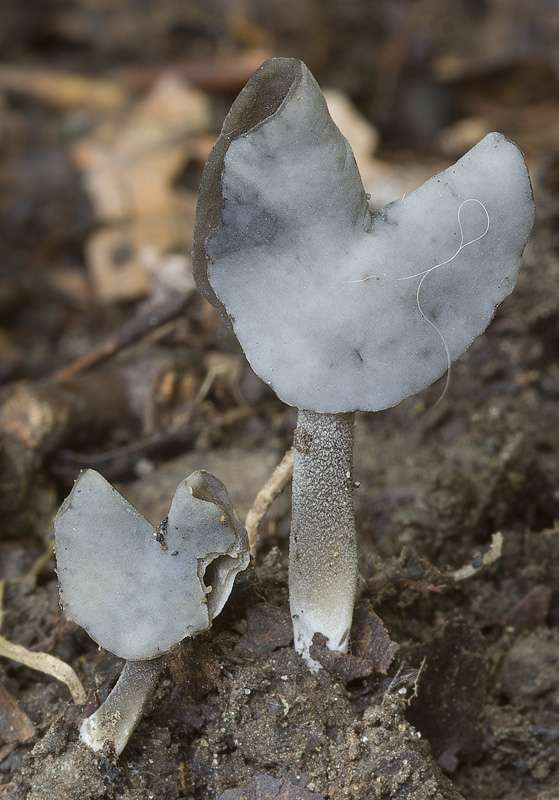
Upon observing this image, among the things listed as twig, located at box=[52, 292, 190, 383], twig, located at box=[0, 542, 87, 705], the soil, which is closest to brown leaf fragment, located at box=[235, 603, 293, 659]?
the soil

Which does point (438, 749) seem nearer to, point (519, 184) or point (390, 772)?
point (390, 772)

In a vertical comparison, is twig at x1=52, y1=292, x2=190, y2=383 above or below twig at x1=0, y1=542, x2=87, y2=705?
below

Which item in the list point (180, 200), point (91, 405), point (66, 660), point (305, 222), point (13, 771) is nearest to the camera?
point (305, 222)

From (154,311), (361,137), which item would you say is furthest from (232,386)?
(361,137)

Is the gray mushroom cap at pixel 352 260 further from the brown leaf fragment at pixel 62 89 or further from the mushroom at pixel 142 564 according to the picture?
the brown leaf fragment at pixel 62 89

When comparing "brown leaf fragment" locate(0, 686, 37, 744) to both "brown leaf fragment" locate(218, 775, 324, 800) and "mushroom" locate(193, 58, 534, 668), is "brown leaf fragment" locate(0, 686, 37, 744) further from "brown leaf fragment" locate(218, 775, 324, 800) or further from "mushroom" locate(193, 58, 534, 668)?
"mushroom" locate(193, 58, 534, 668)

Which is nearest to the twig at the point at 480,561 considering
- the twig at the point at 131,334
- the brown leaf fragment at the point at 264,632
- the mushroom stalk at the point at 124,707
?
the brown leaf fragment at the point at 264,632
